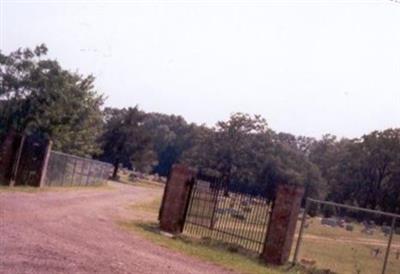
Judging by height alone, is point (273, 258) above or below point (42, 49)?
below

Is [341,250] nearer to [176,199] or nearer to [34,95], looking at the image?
[176,199]

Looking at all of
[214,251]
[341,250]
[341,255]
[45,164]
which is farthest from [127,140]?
[214,251]

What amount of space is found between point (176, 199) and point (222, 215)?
7.99 feet

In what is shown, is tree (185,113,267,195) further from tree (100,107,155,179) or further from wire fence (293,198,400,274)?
wire fence (293,198,400,274)

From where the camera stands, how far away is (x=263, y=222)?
2111 cm

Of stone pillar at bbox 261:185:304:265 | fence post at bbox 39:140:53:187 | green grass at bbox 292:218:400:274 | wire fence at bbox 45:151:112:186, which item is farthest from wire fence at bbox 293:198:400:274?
wire fence at bbox 45:151:112:186

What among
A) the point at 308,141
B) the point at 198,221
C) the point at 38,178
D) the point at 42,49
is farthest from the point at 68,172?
the point at 308,141

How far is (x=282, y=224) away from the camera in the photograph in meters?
19.6

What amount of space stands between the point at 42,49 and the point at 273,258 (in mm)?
30322

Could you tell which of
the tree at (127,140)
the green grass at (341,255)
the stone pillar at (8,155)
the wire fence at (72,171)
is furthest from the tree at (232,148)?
the stone pillar at (8,155)

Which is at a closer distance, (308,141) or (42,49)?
(42,49)

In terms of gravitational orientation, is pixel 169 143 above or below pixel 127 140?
above

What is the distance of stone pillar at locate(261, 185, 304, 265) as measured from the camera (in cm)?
1948

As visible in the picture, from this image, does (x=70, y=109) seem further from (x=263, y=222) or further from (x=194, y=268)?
(x=194, y=268)
